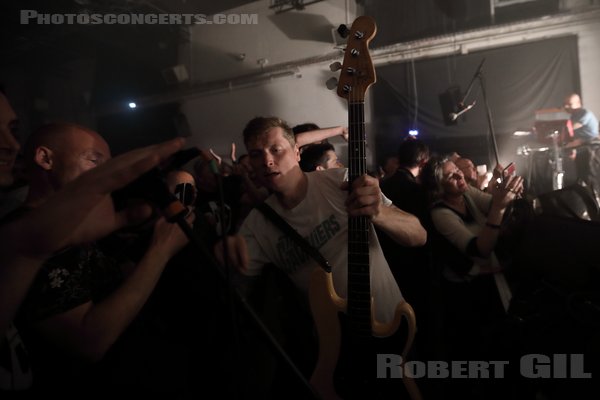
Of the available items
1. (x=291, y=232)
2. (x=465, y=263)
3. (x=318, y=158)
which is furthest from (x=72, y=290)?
(x=465, y=263)

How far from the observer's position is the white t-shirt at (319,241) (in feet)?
4.19

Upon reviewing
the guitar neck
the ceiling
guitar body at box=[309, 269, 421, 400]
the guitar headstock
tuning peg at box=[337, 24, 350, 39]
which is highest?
the ceiling

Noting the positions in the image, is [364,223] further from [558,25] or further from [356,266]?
[558,25]

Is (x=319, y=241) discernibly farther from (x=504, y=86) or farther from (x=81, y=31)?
(x=504, y=86)

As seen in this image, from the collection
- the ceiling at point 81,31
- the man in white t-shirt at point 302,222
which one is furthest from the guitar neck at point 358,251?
the ceiling at point 81,31

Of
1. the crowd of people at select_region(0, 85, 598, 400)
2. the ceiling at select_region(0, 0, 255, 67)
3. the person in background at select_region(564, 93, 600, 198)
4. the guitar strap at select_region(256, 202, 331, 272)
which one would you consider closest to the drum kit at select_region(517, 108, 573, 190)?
the person in background at select_region(564, 93, 600, 198)

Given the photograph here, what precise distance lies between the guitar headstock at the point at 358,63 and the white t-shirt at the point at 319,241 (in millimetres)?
366

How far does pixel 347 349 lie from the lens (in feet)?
3.58

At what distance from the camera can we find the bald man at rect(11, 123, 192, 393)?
66 cm

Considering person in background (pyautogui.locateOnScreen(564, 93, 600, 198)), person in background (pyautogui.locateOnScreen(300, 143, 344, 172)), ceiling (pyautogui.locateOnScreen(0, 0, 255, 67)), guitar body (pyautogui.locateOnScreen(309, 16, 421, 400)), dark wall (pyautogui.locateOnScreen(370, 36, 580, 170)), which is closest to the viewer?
guitar body (pyautogui.locateOnScreen(309, 16, 421, 400))

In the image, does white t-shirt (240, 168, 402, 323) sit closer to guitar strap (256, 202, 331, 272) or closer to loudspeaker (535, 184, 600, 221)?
guitar strap (256, 202, 331, 272)

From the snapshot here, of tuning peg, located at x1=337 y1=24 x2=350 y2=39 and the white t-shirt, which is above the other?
tuning peg, located at x1=337 y1=24 x2=350 y2=39

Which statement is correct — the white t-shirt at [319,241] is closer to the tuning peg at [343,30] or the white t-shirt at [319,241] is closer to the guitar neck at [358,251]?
the guitar neck at [358,251]

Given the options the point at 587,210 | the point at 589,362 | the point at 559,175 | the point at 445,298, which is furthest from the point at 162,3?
the point at 559,175
